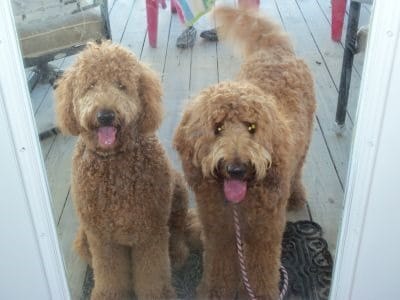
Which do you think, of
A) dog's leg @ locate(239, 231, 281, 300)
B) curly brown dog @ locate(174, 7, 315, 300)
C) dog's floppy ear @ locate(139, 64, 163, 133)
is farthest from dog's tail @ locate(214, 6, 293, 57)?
dog's leg @ locate(239, 231, 281, 300)

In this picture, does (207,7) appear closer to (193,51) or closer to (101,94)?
(193,51)

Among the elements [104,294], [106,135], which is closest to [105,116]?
[106,135]

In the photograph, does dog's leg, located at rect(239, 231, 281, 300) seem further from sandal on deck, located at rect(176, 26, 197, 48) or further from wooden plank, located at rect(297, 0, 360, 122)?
sandal on deck, located at rect(176, 26, 197, 48)

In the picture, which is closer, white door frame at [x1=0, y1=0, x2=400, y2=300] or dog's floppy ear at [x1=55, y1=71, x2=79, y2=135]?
white door frame at [x1=0, y1=0, x2=400, y2=300]

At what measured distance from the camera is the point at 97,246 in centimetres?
116

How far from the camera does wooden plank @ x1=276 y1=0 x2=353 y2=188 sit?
1.32 m

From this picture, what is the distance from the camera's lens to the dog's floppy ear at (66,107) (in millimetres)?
1052

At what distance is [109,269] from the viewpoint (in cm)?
120

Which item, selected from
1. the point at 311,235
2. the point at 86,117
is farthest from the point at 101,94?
the point at 311,235

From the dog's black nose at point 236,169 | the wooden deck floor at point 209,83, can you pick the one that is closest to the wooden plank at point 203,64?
the wooden deck floor at point 209,83

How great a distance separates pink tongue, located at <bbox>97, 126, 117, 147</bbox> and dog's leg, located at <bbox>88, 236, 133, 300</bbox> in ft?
0.88

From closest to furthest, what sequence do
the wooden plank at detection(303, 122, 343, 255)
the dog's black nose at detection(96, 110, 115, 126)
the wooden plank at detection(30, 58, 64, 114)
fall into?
the wooden plank at detection(30, 58, 64, 114)
the dog's black nose at detection(96, 110, 115, 126)
the wooden plank at detection(303, 122, 343, 255)

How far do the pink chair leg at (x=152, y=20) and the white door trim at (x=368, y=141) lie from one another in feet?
2.33

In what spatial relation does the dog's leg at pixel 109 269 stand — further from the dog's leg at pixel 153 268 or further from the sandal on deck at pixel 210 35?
the sandal on deck at pixel 210 35
